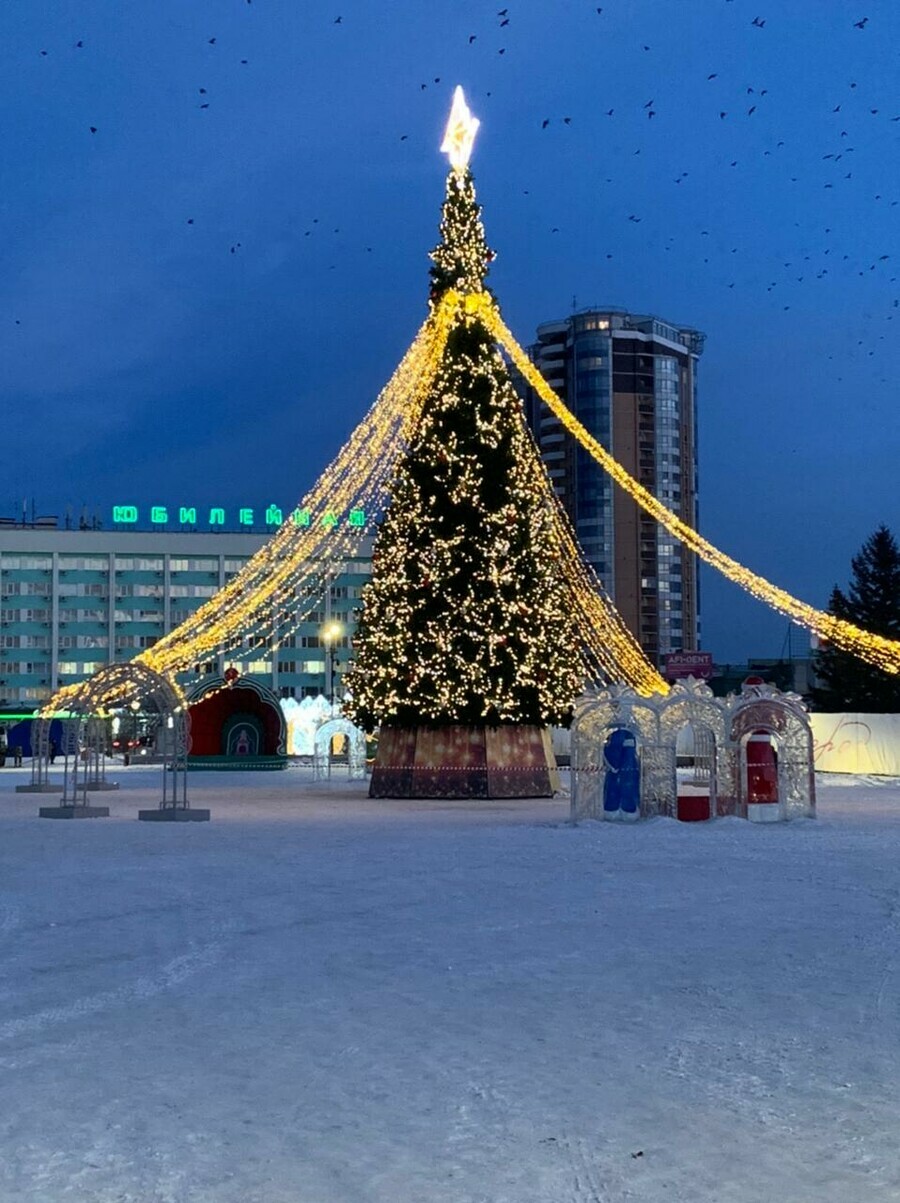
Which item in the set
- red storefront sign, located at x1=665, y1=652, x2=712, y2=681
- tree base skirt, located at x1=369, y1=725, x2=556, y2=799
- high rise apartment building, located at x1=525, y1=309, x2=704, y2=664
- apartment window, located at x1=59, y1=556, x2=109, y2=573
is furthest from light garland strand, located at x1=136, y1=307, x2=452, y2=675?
high rise apartment building, located at x1=525, y1=309, x2=704, y2=664

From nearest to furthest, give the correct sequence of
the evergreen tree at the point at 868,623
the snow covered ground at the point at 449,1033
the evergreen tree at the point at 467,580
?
the snow covered ground at the point at 449,1033 < the evergreen tree at the point at 467,580 < the evergreen tree at the point at 868,623

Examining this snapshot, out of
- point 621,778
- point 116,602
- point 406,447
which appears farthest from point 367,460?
point 116,602

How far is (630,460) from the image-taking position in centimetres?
13538

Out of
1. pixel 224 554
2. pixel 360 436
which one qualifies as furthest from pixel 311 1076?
pixel 224 554

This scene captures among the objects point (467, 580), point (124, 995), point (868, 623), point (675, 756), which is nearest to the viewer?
point (124, 995)

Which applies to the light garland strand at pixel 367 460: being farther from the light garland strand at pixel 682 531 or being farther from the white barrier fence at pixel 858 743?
the white barrier fence at pixel 858 743

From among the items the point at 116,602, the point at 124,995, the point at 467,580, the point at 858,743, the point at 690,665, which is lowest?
the point at 124,995

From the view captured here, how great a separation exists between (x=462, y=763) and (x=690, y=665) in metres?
28.7

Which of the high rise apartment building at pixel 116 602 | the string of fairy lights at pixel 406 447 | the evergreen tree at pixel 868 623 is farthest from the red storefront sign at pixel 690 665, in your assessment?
the high rise apartment building at pixel 116 602

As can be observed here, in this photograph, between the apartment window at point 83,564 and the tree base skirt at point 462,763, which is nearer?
the tree base skirt at point 462,763

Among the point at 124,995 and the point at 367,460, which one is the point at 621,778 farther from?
the point at 124,995

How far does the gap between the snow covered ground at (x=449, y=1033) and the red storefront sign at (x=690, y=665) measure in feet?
129

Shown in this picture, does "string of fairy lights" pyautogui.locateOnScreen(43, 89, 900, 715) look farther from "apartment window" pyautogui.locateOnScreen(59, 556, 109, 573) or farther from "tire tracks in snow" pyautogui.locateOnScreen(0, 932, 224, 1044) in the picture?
"apartment window" pyautogui.locateOnScreen(59, 556, 109, 573)

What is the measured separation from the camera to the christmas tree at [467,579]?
2875 centimetres
